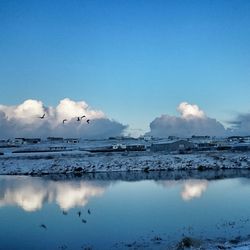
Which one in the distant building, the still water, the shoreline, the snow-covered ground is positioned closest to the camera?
the still water

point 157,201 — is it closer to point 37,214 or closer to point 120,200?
point 120,200

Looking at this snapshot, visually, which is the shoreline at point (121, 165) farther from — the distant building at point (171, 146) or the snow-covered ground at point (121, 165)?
the distant building at point (171, 146)

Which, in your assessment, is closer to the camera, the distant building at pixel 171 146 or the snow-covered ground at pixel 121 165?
the snow-covered ground at pixel 121 165

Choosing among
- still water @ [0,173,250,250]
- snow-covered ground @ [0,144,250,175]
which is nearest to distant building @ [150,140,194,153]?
snow-covered ground @ [0,144,250,175]

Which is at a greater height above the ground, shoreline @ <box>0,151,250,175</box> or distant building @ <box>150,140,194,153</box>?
distant building @ <box>150,140,194,153</box>

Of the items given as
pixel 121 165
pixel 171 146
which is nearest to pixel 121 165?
pixel 121 165

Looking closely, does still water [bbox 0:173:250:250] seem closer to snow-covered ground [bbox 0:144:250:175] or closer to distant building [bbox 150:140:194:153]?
snow-covered ground [bbox 0:144:250:175]

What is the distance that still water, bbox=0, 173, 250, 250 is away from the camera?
2012cm

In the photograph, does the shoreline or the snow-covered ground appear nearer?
the shoreline

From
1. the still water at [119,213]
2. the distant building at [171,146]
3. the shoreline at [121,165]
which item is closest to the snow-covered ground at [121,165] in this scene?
the shoreline at [121,165]

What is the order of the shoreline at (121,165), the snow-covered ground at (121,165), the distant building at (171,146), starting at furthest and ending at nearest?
1. the distant building at (171,146)
2. the snow-covered ground at (121,165)
3. the shoreline at (121,165)

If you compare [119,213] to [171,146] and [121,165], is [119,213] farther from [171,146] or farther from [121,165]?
[171,146]

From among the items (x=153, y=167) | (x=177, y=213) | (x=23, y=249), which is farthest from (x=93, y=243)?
(x=153, y=167)

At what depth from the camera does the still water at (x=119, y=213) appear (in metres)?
20.1
